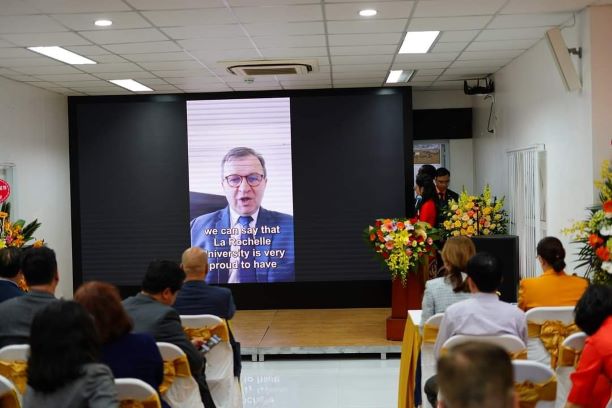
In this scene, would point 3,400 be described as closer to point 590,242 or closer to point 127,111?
point 590,242

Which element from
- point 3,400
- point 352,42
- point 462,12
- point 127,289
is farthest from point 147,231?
point 3,400

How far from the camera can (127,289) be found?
1043 cm

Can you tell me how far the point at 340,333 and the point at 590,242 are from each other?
148 inches

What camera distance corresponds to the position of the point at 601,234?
4930 mm

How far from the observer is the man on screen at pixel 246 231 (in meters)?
10.1

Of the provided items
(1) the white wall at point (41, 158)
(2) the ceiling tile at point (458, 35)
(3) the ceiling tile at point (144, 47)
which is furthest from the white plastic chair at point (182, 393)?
(1) the white wall at point (41, 158)

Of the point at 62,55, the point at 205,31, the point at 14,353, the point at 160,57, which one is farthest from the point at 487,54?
the point at 14,353

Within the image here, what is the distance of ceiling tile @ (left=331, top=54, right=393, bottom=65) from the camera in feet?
25.7

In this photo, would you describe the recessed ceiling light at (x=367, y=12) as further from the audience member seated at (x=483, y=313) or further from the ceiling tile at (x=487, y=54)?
the audience member seated at (x=483, y=313)

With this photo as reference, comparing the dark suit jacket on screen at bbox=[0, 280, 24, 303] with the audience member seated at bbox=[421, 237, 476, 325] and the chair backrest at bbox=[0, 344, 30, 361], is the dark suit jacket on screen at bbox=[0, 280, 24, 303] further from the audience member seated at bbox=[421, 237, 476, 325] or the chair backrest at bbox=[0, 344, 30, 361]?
the audience member seated at bbox=[421, 237, 476, 325]

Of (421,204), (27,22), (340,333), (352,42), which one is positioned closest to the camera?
(27,22)

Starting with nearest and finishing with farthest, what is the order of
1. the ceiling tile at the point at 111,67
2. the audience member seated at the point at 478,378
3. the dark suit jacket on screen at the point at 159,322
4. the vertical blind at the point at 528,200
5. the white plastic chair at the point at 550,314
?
1. the audience member seated at the point at 478,378
2. the dark suit jacket on screen at the point at 159,322
3. the white plastic chair at the point at 550,314
4. the vertical blind at the point at 528,200
5. the ceiling tile at the point at 111,67

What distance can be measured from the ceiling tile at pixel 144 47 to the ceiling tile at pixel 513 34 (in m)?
2.82

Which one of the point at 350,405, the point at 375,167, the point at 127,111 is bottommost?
the point at 350,405
